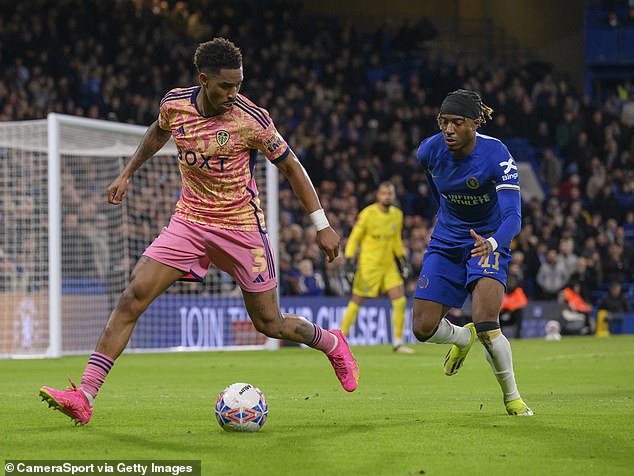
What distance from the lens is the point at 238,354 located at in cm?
1736

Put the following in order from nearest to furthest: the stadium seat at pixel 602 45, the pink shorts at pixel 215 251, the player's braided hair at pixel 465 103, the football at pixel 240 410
Answer: the football at pixel 240 410 → the pink shorts at pixel 215 251 → the player's braided hair at pixel 465 103 → the stadium seat at pixel 602 45

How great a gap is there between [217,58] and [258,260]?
1.32 metres

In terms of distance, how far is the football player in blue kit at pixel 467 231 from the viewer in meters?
7.76

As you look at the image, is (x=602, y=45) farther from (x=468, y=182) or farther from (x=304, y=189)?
(x=304, y=189)

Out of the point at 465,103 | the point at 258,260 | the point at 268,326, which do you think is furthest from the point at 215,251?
the point at 465,103

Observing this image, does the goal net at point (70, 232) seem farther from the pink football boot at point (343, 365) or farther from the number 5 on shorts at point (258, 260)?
the number 5 on shorts at point (258, 260)

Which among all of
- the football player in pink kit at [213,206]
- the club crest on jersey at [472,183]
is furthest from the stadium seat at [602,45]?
the football player in pink kit at [213,206]

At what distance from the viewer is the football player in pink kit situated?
705 centimetres

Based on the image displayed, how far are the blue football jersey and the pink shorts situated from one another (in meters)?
1.42

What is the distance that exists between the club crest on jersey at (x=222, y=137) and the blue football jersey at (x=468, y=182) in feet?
5.55

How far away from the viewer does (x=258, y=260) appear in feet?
24.5

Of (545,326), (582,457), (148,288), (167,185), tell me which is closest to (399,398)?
(148,288)

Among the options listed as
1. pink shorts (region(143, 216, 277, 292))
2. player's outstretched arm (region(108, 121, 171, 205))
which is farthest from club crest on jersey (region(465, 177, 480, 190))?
player's outstretched arm (region(108, 121, 171, 205))

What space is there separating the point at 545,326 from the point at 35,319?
10132 millimetres
